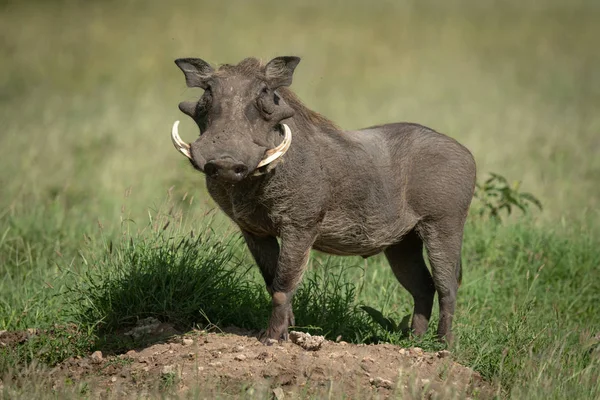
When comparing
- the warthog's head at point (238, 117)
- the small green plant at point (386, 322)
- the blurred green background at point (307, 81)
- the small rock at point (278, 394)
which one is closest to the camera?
the small rock at point (278, 394)

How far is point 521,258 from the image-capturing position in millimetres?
6809

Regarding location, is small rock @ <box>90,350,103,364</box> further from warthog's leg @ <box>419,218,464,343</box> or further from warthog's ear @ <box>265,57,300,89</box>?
warthog's leg @ <box>419,218,464,343</box>

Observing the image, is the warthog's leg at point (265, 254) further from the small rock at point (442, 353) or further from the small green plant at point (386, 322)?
the small rock at point (442, 353)

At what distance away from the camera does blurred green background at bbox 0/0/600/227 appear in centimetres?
984

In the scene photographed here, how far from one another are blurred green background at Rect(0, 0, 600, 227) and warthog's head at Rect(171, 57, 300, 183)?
0.46m

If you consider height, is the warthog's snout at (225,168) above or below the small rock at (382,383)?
above

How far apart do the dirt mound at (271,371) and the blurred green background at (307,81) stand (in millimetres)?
1620

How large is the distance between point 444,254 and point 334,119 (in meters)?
8.44

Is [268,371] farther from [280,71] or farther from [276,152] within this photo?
[280,71]

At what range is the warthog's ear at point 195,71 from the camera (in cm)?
461

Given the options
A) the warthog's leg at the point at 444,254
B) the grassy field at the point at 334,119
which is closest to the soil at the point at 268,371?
the grassy field at the point at 334,119

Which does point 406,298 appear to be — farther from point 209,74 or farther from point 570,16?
point 570,16

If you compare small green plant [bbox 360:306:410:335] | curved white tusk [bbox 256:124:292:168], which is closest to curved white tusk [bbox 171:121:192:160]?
curved white tusk [bbox 256:124:292:168]

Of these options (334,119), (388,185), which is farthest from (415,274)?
(334,119)
